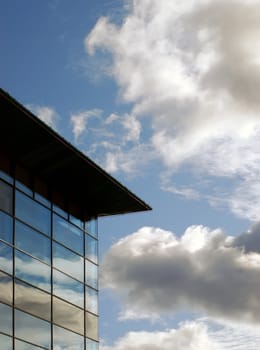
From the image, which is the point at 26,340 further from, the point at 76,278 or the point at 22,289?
the point at 76,278

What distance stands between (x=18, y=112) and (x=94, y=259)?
11.7 m

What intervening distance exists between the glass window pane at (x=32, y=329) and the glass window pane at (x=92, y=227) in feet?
23.1

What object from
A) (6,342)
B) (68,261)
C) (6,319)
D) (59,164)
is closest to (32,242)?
(68,261)

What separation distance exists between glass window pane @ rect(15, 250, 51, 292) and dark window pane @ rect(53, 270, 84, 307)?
67cm

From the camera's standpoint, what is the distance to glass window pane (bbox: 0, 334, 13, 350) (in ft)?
124

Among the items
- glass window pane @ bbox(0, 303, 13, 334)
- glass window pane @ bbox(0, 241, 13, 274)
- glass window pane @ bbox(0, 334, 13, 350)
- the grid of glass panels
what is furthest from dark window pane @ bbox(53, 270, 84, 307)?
glass window pane @ bbox(0, 334, 13, 350)

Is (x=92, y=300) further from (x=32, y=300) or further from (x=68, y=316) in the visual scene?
(x=32, y=300)

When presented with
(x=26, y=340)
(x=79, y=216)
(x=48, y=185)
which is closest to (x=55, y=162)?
(x=48, y=185)

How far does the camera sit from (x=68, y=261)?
4403cm

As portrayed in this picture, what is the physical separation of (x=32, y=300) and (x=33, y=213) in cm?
406

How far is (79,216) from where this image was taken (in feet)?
151

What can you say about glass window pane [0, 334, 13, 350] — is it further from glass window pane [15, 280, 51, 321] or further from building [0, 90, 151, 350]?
glass window pane [15, 280, 51, 321]

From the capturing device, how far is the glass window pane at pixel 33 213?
40.9 metres

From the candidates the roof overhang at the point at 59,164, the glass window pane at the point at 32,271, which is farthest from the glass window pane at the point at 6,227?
the roof overhang at the point at 59,164
